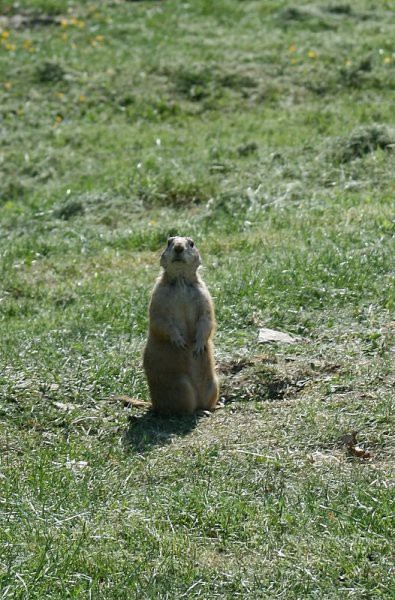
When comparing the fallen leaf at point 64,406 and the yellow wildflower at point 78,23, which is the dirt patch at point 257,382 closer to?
the fallen leaf at point 64,406

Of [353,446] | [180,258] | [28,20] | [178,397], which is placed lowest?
[28,20]

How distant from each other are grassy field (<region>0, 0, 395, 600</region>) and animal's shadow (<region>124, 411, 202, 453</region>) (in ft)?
0.09

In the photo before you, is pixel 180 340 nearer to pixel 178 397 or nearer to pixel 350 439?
pixel 178 397

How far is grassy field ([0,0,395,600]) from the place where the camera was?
604 centimetres

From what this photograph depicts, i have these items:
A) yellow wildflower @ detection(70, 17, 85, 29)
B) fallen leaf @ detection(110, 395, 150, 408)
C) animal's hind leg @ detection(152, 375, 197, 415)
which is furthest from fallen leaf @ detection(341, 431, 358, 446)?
yellow wildflower @ detection(70, 17, 85, 29)

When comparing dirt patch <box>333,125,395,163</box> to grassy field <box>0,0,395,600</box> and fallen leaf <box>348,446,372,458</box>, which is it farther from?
fallen leaf <box>348,446,372,458</box>

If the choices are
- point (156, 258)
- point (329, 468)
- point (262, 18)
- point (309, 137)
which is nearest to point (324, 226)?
point (156, 258)

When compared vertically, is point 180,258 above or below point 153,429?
above

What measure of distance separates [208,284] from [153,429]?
2580 millimetres

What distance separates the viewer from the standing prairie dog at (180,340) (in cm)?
828

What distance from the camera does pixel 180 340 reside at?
826 cm

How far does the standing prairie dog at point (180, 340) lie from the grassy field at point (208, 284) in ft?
0.60

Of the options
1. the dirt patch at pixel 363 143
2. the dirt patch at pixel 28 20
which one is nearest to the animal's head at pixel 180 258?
the dirt patch at pixel 363 143

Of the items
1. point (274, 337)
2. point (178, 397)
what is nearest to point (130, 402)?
point (178, 397)
